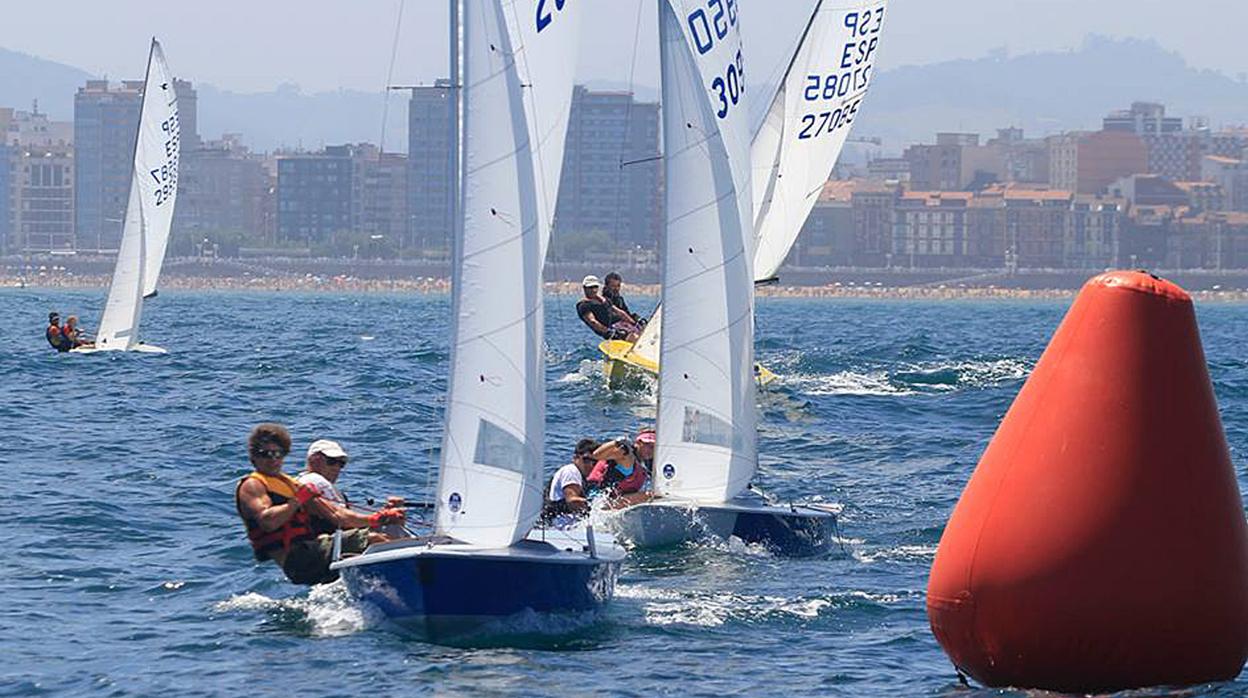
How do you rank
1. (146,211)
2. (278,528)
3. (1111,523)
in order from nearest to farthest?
(1111,523), (278,528), (146,211)

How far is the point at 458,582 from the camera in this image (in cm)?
1377

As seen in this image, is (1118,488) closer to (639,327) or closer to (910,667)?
(910,667)

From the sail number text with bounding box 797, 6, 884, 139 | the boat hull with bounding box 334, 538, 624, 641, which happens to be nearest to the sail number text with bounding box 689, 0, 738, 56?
the boat hull with bounding box 334, 538, 624, 641

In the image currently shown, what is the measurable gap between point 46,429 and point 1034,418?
19342mm

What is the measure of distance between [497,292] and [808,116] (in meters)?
19.5

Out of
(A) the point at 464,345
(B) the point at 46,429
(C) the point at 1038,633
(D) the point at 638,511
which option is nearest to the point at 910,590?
(D) the point at 638,511

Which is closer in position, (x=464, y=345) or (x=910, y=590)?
(x=464, y=345)

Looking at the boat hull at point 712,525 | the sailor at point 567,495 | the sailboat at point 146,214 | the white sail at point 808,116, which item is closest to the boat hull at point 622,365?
the white sail at point 808,116

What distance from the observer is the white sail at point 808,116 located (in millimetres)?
32781

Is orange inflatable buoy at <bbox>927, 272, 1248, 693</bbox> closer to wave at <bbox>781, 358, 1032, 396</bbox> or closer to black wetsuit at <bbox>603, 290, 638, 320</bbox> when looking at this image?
black wetsuit at <bbox>603, 290, 638, 320</bbox>

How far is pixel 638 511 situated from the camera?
18.0 metres

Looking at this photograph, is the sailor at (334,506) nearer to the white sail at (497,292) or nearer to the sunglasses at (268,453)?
the sunglasses at (268,453)

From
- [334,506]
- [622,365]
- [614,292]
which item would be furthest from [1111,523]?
[622,365]

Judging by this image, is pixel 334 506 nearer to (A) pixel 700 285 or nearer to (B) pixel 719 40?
(A) pixel 700 285
